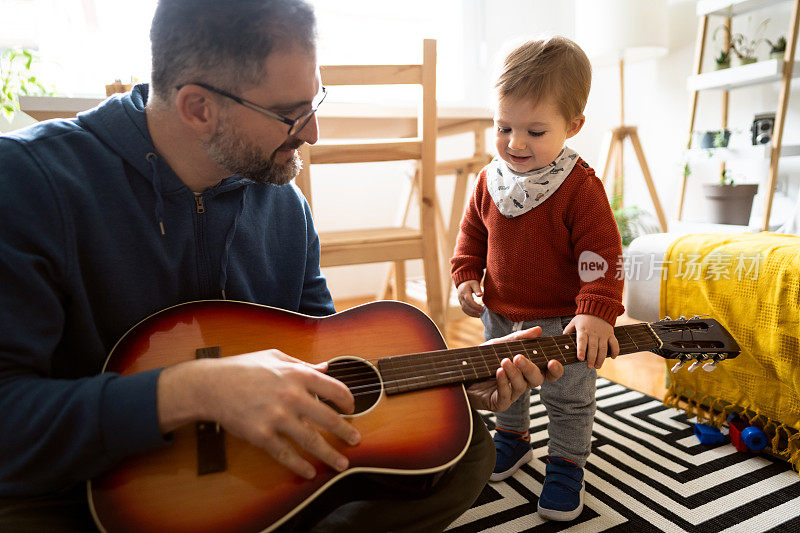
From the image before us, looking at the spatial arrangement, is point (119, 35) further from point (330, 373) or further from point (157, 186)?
point (330, 373)

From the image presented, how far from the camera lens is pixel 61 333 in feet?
2.27

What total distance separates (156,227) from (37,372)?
0.87ft

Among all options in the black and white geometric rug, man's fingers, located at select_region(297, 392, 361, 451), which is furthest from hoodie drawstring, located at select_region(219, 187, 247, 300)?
the black and white geometric rug

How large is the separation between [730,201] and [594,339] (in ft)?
5.98

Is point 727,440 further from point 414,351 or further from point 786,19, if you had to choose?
point 786,19

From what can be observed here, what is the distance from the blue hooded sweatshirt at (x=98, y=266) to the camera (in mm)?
595

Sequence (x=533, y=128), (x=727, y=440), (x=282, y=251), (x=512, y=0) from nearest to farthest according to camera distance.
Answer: (x=282, y=251)
(x=533, y=128)
(x=727, y=440)
(x=512, y=0)

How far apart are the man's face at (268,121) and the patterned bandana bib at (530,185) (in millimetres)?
518

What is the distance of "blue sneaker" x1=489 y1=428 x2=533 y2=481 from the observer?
1.30 metres

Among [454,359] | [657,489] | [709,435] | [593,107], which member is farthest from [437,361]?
[593,107]

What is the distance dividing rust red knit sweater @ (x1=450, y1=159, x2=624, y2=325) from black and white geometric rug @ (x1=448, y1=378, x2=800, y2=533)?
0.43 metres

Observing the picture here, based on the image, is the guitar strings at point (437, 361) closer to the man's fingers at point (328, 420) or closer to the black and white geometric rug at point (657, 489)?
the man's fingers at point (328, 420)

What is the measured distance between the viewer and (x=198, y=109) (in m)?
0.81

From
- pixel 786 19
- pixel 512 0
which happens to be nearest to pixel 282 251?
pixel 786 19
